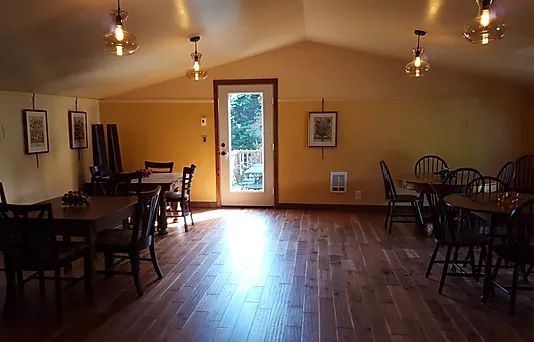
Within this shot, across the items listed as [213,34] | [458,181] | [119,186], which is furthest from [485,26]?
[119,186]

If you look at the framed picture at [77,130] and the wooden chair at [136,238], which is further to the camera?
the framed picture at [77,130]

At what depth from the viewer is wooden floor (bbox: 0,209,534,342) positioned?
9.60 feet

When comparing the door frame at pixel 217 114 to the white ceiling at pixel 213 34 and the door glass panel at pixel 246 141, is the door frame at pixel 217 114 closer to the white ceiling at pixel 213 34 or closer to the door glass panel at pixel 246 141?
the door glass panel at pixel 246 141

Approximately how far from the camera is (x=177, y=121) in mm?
7117

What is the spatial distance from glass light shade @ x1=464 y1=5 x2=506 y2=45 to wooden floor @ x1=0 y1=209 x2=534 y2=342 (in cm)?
197

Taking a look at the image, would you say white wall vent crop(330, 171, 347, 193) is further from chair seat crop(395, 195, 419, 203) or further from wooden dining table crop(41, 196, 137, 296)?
wooden dining table crop(41, 196, 137, 296)

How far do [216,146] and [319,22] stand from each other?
8.98 ft

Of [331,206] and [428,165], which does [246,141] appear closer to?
[331,206]

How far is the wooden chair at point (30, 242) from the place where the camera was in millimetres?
2971

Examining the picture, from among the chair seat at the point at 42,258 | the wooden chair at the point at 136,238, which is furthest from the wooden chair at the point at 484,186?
the chair seat at the point at 42,258

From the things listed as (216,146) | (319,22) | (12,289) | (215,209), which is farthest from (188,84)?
(12,289)

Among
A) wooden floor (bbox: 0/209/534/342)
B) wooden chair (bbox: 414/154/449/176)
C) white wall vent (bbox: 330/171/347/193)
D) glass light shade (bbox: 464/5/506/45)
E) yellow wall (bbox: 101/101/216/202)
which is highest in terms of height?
glass light shade (bbox: 464/5/506/45)

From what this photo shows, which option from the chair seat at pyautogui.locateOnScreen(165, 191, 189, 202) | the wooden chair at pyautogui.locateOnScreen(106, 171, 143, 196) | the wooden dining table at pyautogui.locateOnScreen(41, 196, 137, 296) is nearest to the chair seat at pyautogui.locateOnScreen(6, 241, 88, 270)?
the wooden dining table at pyautogui.locateOnScreen(41, 196, 137, 296)

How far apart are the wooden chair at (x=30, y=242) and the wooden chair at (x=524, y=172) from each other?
613cm
